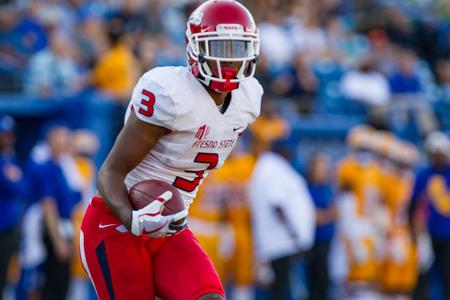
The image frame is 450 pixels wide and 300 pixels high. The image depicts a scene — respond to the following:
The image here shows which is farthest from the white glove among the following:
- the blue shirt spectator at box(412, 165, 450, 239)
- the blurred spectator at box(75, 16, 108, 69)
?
the blurred spectator at box(75, 16, 108, 69)

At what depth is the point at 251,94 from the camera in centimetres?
466

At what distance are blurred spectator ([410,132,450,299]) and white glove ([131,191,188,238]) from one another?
18.7 ft

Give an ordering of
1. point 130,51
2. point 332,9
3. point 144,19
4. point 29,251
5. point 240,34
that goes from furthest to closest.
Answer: point 332,9, point 144,19, point 130,51, point 29,251, point 240,34

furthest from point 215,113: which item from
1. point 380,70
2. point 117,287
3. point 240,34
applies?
point 380,70

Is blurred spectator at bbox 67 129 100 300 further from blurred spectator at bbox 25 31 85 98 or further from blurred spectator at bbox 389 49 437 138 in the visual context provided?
blurred spectator at bbox 389 49 437 138

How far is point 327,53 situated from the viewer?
12.5 m

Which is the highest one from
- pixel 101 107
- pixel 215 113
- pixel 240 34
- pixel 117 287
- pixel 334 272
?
pixel 240 34

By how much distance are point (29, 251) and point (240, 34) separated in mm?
4941

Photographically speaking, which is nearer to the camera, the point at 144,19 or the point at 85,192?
the point at 85,192

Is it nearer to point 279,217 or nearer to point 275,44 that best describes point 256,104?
point 279,217

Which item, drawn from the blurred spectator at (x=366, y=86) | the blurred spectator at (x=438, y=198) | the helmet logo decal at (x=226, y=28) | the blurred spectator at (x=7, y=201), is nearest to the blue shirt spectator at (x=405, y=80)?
the blurred spectator at (x=366, y=86)

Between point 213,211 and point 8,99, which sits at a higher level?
point 8,99

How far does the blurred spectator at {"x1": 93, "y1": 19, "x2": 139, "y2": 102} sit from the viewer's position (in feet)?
31.8

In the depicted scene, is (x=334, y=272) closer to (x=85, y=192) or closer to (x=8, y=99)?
(x=85, y=192)
